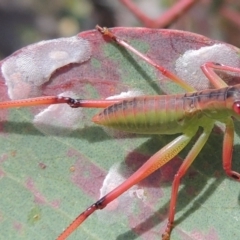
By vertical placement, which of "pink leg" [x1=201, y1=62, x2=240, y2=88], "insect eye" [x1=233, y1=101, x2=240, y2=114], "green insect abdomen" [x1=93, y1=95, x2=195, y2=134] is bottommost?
"green insect abdomen" [x1=93, y1=95, x2=195, y2=134]

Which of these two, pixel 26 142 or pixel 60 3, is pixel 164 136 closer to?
pixel 26 142

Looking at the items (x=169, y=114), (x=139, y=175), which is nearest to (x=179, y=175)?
(x=139, y=175)

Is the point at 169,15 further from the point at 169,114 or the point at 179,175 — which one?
the point at 179,175

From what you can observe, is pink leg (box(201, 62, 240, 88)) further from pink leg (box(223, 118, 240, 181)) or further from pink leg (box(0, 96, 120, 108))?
pink leg (box(0, 96, 120, 108))

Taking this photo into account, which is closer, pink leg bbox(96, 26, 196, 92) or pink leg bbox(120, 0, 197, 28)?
pink leg bbox(96, 26, 196, 92)

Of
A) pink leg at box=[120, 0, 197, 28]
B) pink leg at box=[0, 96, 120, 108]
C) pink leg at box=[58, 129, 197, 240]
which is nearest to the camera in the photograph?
pink leg at box=[58, 129, 197, 240]

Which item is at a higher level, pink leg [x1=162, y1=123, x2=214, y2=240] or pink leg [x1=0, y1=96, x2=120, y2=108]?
pink leg [x1=0, y1=96, x2=120, y2=108]

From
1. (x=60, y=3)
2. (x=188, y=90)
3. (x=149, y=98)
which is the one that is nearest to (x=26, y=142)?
(x=149, y=98)

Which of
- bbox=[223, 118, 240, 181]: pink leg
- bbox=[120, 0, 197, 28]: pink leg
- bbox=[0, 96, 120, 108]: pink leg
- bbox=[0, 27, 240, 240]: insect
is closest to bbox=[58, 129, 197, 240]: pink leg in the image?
bbox=[0, 27, 240, 240]: insect
